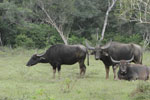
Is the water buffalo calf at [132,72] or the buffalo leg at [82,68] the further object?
the buffalo leg at [82,68]

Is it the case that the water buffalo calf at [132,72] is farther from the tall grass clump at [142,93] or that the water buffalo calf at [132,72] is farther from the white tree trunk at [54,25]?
the white tree trunk at [54,25]

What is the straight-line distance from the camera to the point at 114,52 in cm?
1521

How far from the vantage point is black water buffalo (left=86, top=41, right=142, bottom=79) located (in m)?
14.8

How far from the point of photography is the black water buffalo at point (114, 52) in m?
14.8

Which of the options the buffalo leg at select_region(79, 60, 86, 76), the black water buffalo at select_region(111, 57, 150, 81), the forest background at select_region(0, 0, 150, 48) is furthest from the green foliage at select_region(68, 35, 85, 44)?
the black water buffalo at select_region(111, 57, 150, 81)

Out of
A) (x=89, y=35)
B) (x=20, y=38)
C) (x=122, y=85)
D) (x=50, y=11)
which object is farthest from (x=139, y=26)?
(x=122, y=85)

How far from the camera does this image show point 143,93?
30.8ft

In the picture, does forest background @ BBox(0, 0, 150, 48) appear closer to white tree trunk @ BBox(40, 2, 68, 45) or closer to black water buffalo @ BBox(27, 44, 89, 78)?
white tree trunk @ BBox(40, 2, 68, 45)

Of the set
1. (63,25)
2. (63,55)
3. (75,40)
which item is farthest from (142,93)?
(63,25)

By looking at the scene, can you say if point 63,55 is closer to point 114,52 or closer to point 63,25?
point 114,52

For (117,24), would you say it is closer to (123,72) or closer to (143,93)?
(123,72)

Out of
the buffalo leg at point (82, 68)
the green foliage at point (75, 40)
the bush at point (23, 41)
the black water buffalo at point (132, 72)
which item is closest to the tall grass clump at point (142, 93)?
the black water buffalo at point (132, 72)

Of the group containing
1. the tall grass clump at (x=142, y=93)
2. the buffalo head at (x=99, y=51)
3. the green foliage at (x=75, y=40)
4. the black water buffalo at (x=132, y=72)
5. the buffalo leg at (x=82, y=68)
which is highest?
the tall grass clump at (x=142, y=93)

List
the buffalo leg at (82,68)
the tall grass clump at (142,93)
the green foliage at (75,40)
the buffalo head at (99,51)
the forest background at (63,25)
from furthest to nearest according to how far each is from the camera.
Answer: the green foliage at (75,40) < the forest background at (63,25) < the buffalo leg at (82,68) < the buffalo head at (99,51) < the tall grass clump at (142,93)
